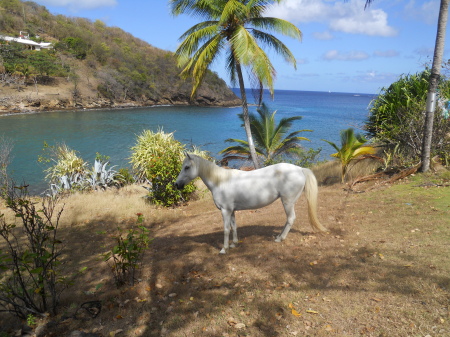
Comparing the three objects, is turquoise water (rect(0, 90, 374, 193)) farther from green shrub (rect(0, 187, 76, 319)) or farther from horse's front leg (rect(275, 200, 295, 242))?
green shrub (rect(0, 187, 76, 319))

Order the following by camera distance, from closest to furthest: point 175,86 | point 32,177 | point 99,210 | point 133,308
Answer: point 133,308 → point 99,210 → point 32,177 → point 175,86

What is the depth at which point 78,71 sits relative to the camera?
6794 cm

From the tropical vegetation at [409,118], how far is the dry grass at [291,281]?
365 centimetres

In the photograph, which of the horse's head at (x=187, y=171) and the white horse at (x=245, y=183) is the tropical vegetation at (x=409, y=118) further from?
the horse's head at (x=187, y=171)

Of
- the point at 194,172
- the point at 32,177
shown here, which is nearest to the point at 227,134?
the point at 32,177

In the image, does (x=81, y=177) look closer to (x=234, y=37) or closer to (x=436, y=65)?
(x=234, y=37)

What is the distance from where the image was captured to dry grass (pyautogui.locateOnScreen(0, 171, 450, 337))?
347 cm

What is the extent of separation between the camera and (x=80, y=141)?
3466 centimetres

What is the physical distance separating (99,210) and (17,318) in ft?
20.0

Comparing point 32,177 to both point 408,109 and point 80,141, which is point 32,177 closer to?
point 80,141

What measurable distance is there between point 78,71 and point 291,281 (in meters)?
75.8

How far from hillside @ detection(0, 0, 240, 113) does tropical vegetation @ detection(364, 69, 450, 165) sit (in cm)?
5761

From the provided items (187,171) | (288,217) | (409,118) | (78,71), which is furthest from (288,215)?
(78,71)

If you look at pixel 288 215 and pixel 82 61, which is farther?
pixel 82 61
